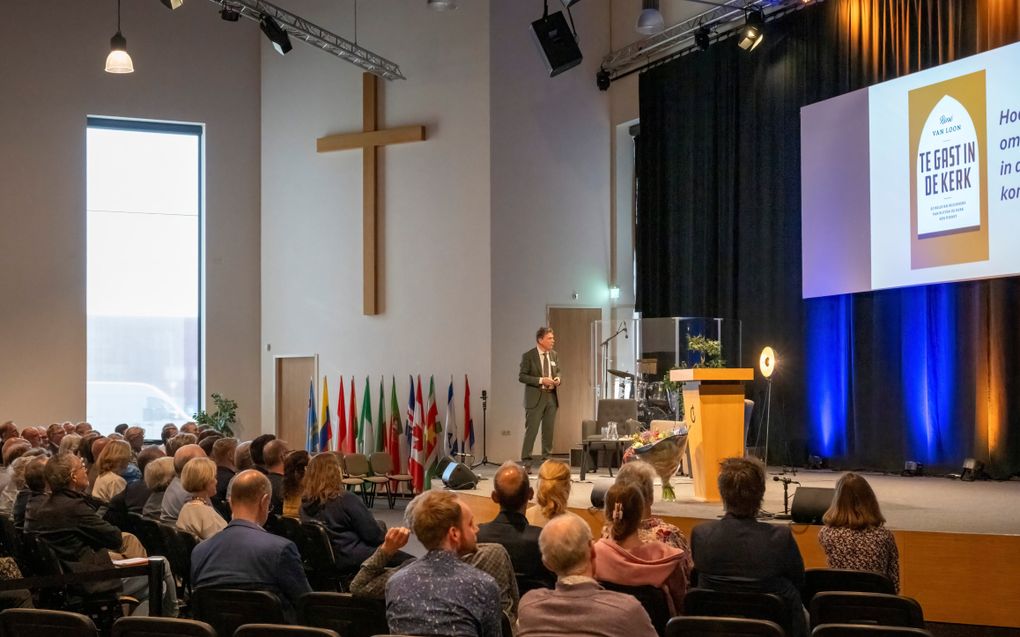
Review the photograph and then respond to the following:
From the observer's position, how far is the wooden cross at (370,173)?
14414 mm

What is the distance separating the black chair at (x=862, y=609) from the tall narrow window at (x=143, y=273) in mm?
13205

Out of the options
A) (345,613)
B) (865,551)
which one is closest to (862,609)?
(865,551)

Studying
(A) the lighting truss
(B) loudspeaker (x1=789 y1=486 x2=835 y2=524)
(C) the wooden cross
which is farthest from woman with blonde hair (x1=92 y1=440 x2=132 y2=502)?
(C) the wooden cross

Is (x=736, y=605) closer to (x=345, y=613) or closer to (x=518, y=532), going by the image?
(x=518, y=532)

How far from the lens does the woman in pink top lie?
12.4ft

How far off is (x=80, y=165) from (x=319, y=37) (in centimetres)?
422

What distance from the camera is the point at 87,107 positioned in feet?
49.1

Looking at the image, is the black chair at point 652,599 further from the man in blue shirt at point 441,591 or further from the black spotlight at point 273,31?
the black spotlight at point 273,31

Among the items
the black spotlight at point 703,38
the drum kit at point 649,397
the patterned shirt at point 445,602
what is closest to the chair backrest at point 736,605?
the patterned shirt at point 445,602

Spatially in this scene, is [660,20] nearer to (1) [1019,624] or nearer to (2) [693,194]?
(2) [693,194]

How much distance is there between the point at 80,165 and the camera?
14922 mm

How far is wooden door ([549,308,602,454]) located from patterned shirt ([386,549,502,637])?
1070 centimetres

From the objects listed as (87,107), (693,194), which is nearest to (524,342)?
(693,194)

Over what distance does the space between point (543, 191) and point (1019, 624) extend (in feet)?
30.1
